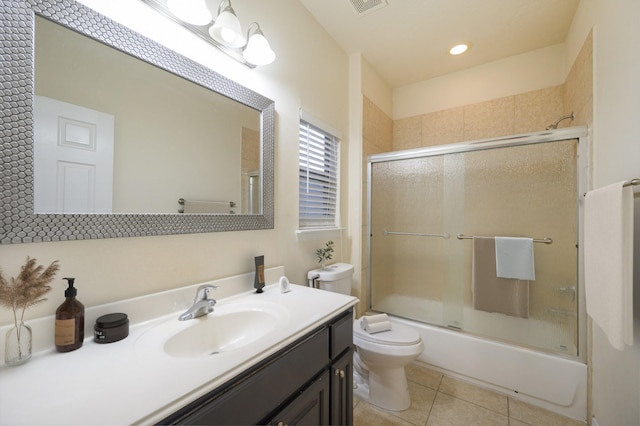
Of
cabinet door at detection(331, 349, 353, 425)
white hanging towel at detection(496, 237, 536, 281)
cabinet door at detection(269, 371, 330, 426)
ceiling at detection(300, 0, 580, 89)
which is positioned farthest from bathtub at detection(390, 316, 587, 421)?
ceiling at detection(300, 0, 580, 89)

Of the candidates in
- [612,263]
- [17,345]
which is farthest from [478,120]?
[17,345]

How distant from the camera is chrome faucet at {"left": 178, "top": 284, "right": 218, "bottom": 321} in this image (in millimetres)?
949

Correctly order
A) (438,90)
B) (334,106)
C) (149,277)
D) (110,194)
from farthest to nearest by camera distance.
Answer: (438,90)
(334,106)
(149,277)
(110,194)

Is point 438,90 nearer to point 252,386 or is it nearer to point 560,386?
point 560,386

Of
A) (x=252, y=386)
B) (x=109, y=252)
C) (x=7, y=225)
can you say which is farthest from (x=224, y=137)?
(x=252, y=386)

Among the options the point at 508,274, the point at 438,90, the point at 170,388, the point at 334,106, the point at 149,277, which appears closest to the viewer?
the point at 170,388

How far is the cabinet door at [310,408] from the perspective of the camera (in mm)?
786

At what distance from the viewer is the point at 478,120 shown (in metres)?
2.39

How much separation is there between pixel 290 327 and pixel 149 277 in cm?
56

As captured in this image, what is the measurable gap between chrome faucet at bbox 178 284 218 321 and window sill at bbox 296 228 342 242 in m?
0.70

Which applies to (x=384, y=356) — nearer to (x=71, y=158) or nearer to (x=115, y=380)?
(x=115, y=380)

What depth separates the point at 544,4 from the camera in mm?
1649

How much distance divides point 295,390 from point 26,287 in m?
0.81

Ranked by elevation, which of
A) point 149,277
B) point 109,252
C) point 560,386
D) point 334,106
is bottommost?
point 560,386
